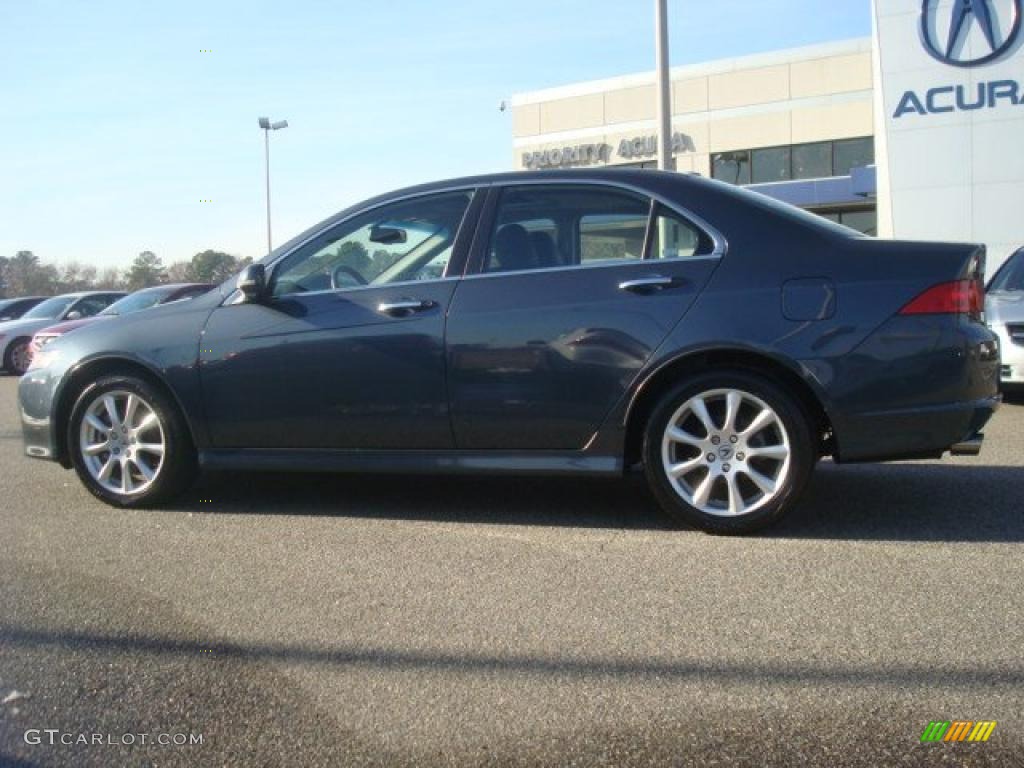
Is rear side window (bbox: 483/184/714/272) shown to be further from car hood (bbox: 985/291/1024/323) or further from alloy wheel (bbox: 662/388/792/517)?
car hood (bbox: 985/291/1024/323)

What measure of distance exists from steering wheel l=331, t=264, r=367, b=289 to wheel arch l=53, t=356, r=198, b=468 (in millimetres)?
1034

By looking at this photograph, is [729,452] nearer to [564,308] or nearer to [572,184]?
[564,308]

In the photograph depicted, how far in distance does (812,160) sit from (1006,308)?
25.3m

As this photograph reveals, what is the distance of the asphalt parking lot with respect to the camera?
105 inches

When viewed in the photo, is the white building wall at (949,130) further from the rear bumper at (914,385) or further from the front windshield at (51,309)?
the front windshield at (51,309)

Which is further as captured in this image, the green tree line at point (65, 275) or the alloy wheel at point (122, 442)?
the green tree line at point (65, 275)

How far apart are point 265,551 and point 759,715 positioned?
2507 millimetres

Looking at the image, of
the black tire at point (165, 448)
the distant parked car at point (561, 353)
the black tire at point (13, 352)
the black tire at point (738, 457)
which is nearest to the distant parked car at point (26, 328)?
the black tire at point (13, 352)

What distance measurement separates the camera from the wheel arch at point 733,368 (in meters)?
4.35

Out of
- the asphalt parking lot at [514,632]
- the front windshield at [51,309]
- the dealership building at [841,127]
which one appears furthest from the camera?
the front windshield at [51,309]

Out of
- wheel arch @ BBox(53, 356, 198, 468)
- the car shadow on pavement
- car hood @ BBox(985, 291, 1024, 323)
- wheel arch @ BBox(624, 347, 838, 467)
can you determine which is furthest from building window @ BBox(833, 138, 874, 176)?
wheel arch @ BBox(53, 356, 198, 468)

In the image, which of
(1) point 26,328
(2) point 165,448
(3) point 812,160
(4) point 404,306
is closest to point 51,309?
(1) point 26,328

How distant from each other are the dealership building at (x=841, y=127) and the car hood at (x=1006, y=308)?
7.16 meters

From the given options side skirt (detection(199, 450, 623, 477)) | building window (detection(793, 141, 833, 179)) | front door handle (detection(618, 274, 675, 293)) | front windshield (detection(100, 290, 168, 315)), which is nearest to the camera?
front door handle (detection(618, 274, 675, 293))
